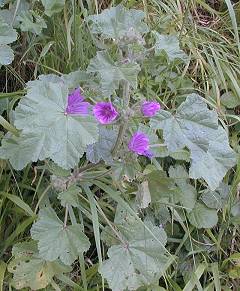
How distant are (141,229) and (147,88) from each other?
517 millimetres

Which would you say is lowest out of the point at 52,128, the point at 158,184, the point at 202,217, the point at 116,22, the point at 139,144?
the point at 202,217

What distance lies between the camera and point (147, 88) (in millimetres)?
2154

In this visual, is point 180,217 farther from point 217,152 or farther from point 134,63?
point 134,63

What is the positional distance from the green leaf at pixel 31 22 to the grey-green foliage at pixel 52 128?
48 centimetres

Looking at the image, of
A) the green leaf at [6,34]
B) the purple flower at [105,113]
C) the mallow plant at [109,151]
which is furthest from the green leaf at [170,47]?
the green leaf at [6,34]

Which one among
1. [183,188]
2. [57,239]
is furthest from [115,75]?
[183,188]

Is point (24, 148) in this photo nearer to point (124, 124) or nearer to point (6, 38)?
point (124, 124)

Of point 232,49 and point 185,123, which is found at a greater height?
point 185,123

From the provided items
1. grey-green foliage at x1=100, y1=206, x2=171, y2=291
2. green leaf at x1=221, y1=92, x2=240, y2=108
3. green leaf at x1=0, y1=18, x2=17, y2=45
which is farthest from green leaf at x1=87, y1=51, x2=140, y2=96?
green leaf at x1=221, y1=92, x2=240, y2=108

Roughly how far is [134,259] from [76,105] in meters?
0.46

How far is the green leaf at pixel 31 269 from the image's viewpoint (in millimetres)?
1811

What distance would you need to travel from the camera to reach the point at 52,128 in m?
1.53

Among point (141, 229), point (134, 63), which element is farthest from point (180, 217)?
point (134, 63)

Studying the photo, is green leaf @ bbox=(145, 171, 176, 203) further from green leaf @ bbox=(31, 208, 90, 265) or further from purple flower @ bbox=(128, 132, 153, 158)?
green leaf @ bbox=(31, 208, 90, 265)
